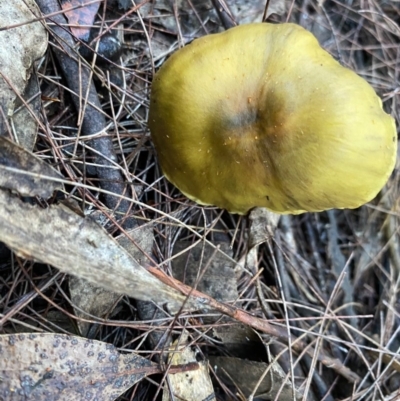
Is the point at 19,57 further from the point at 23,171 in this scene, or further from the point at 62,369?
the point at 62,369

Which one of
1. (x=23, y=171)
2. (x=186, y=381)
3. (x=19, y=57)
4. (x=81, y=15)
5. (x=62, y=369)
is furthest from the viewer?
(x=81, y=15)

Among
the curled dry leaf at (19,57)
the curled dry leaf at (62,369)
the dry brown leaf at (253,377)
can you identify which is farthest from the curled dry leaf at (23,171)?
the dry brown leaf at (253,377)

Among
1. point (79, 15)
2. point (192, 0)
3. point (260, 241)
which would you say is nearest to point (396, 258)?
point (260, 241)

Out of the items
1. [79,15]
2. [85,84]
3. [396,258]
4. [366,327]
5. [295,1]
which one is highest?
[79,15]

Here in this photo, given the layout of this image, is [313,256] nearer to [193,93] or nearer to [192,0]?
[193,93]

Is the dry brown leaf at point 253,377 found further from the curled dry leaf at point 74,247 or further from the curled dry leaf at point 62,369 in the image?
the curled dry leaf at point 74,247

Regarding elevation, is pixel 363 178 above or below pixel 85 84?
below

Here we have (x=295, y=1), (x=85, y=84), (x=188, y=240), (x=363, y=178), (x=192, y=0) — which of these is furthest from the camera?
(x=295, y=1)

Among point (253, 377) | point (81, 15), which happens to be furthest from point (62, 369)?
point (81, 15)
